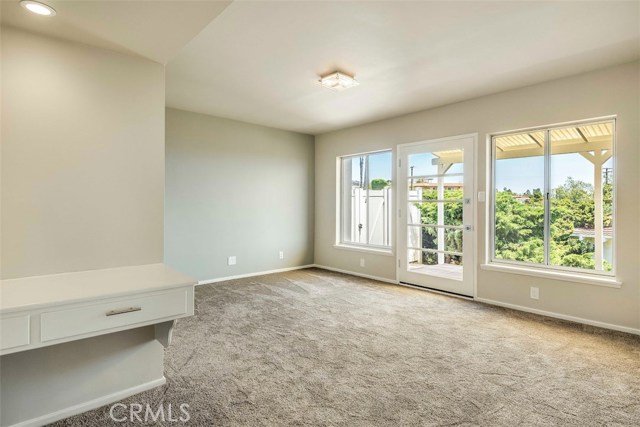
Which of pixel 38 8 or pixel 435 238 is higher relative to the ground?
pixel 38 8

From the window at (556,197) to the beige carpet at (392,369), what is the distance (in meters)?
0.73

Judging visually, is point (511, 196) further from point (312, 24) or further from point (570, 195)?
point (312, 24)

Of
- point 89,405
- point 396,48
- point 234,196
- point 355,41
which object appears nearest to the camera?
point 89,405

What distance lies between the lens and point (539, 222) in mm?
3639

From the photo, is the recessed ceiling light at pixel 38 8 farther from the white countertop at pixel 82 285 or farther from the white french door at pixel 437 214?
the white french door at pixel 437 214

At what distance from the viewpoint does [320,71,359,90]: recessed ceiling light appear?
126 inches

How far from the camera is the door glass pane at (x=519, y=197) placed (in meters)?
3.65

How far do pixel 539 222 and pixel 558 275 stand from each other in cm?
60

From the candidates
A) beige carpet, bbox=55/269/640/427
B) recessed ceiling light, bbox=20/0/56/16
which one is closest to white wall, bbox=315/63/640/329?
beige carpet, bbox=55/269/640/427

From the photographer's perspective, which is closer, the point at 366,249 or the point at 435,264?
the point at 435,264

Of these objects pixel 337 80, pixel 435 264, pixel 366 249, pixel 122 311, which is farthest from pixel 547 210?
pixel 122 311

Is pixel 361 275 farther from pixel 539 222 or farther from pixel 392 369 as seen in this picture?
pixel 392 369

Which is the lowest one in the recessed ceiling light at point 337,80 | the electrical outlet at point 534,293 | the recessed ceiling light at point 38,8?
the electrical outlet at point 534,293

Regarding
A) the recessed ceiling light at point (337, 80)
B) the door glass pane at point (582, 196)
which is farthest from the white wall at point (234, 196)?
the door glass pane at point (582, 196)
